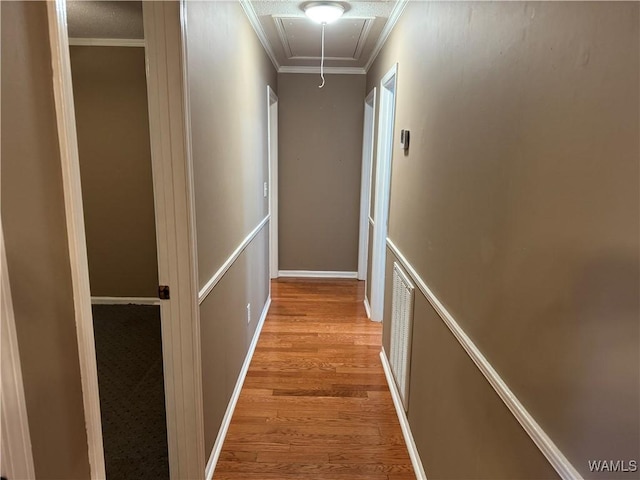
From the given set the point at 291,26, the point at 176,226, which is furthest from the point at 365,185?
the point at 176,226

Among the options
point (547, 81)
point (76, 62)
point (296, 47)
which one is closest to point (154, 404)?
point (547, 81)

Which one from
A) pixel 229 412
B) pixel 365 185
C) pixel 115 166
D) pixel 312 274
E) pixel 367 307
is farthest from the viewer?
pixel 312 274

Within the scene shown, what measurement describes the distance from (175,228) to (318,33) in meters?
2.43

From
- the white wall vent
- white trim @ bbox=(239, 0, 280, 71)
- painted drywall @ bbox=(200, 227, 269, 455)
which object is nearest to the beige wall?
the white wall vent

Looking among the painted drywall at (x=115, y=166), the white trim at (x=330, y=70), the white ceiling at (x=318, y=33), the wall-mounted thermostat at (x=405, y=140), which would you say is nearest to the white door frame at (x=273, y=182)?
the white trim at (x=330, y=70)

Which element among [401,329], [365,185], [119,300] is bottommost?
[119,300]

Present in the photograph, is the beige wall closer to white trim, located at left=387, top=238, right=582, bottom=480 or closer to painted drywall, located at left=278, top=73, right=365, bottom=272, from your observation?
white trim, located at left=387, top=238, right=582, bottom=480

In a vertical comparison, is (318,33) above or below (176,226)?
above

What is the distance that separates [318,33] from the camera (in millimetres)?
3244

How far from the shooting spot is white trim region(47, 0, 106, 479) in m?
0.75

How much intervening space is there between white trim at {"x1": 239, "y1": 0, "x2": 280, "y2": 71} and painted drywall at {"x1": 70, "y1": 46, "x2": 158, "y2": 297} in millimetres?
1038

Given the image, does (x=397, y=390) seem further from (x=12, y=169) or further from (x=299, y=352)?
(x=12, y=169)

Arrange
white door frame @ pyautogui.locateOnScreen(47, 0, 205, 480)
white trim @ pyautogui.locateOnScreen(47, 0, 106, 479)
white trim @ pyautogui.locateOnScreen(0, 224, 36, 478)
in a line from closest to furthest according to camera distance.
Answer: white trim @ pyautogui.locateOnScreen(0, 224, 36, 478) → white trim @ pyautogui.locateOnScreen(47, 0, 106, 479) → white door frame @ pyautogui.locateOnScreen(47, 0, 205, 480)

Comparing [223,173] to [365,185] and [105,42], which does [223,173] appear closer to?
[105,42]
